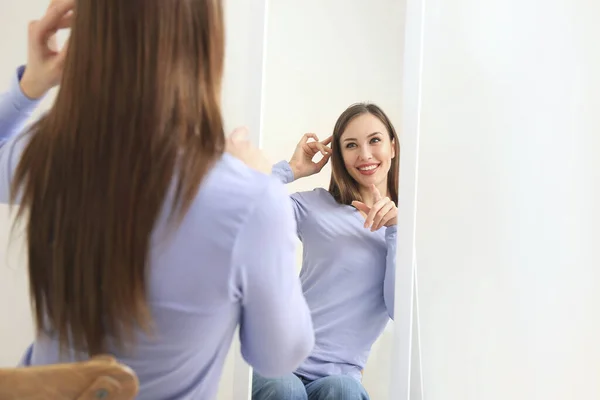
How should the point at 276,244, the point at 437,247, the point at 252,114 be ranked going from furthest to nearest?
the point at 437,247
the point at 252,114
the point at 276,244

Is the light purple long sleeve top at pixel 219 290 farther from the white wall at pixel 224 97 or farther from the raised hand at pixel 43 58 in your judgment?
the white wall at pixel 224 97

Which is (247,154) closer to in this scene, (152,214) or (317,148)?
(152,214)

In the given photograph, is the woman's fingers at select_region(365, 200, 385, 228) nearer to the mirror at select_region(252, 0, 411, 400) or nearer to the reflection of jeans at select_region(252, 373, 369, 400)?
the mirror at select_region(252, 0, 411, 400)

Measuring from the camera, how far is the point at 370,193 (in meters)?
1.13

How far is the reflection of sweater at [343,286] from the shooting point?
110cm

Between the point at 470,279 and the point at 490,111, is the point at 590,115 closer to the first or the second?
the point at 490,111

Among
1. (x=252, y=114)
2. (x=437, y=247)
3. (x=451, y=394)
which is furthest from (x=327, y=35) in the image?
(x=451, y=394)

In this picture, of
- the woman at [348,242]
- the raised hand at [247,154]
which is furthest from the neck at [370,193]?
the raised hand at [247,154]

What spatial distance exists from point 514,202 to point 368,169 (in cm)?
32

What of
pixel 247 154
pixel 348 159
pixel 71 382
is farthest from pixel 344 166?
pixel 71 382

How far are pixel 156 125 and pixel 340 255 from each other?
1.93 ft

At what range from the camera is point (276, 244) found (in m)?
0.59

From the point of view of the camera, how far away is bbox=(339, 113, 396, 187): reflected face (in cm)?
112

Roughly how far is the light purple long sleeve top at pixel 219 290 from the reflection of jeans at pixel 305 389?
1.32 feet
